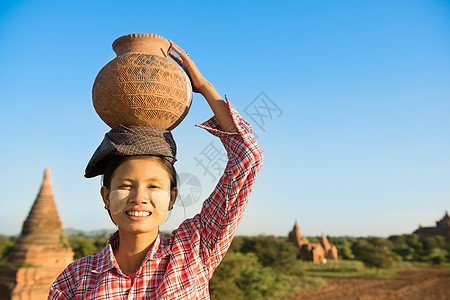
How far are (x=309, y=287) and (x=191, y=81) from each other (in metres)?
30.8

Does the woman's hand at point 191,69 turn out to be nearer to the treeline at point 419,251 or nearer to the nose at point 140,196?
the nose at point 140,196

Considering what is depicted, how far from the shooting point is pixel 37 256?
1249 centimetres

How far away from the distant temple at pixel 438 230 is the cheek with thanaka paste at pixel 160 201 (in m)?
62.8

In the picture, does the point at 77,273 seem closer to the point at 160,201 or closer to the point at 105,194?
the point at 105,194

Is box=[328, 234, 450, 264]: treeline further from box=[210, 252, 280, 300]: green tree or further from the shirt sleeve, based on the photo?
the shirt sleeve

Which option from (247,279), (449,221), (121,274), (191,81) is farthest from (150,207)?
(449,221)

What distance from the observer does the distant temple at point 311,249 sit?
41.8 m

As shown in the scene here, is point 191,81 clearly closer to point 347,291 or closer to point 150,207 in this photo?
point 150,207

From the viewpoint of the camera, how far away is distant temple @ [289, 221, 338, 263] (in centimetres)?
4181

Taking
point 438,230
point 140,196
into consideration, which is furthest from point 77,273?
point 438,230

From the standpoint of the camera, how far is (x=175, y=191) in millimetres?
1687

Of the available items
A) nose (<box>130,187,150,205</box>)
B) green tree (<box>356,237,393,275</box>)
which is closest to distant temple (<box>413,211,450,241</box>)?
green tree (<box>356,237,393,275</box>)

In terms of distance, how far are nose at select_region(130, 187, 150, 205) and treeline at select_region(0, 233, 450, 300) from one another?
1482cm

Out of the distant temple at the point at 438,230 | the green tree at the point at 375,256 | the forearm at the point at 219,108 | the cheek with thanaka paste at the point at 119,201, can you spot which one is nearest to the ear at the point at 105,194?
the cheek with thanaka paste at the point at 119,201
